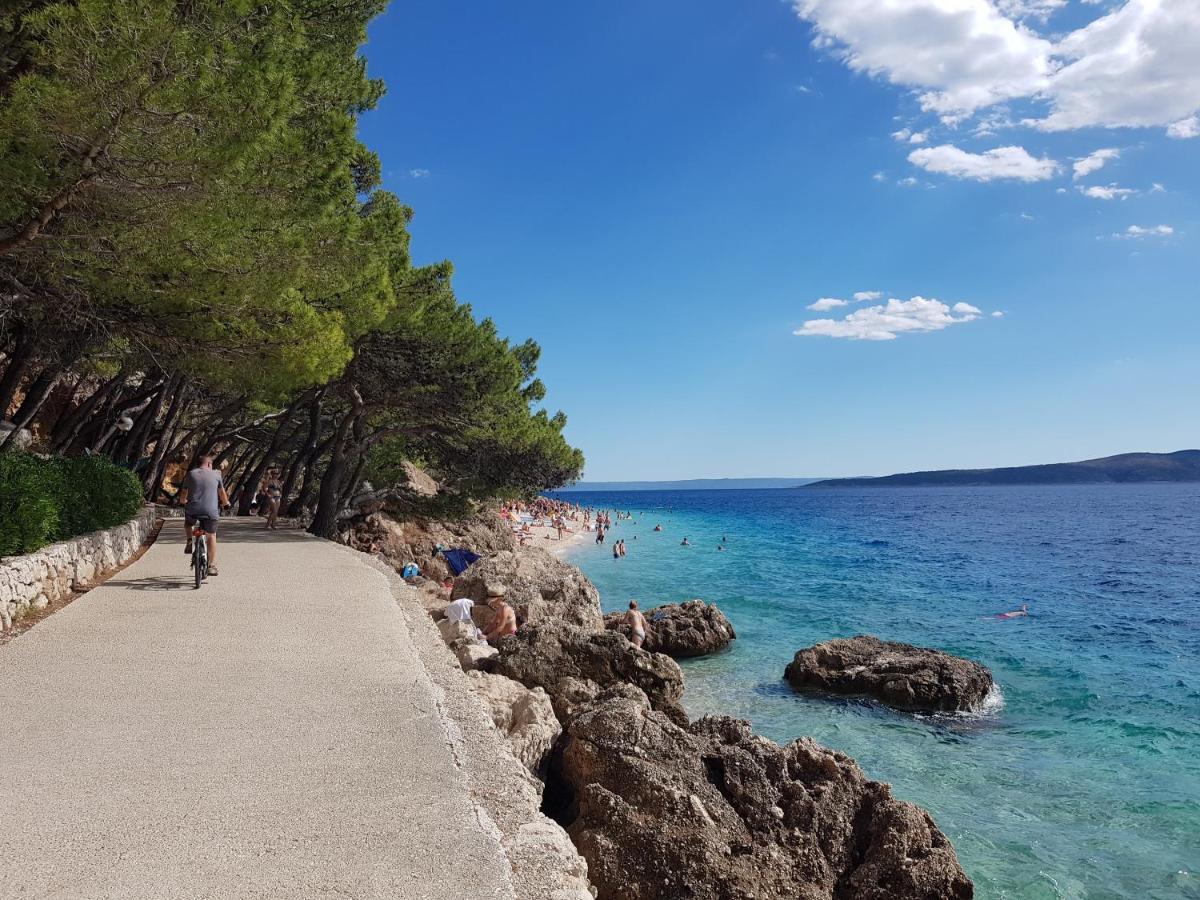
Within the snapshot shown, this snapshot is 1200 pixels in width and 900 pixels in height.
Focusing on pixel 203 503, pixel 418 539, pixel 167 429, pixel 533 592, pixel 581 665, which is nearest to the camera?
pixel 581 665

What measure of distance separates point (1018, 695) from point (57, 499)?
52.8 feet

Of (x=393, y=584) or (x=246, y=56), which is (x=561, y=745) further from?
(x=246, y=56)

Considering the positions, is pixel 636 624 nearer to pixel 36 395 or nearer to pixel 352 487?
pixel 352 487

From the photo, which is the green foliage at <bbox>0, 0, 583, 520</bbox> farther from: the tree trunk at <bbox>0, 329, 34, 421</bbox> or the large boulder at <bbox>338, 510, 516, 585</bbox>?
the large boulder at <bbox>338, 510, 516, 585</bbox>

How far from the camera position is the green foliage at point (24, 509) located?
25.2 feet

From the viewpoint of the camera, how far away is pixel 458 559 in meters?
22.1

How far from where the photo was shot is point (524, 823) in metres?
3.97

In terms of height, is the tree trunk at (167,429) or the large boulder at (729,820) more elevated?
the tree trunk at (167,429)

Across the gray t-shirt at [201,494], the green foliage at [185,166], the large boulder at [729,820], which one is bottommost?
the large boulder at [729,820]

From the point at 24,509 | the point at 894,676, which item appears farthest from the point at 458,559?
the point at 24,509

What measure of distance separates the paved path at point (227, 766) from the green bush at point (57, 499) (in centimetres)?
101

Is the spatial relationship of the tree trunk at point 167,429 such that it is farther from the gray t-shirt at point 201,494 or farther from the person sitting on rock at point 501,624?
the person sitting on rock at point 501,624

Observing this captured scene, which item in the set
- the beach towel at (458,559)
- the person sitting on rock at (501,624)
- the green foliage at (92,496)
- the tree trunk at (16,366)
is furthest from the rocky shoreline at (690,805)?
the beach towel at (458,559)

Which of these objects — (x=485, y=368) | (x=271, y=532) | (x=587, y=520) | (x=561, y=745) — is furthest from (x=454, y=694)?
(x=587, y=520)
